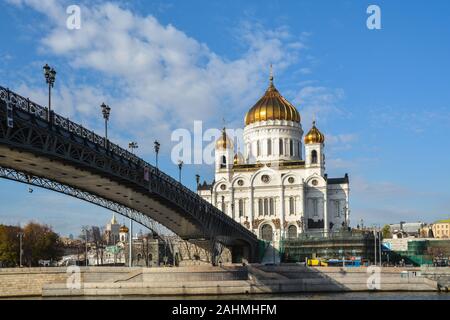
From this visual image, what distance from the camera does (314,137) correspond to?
94.5 m

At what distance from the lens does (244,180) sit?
94875 mm

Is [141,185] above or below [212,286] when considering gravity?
above

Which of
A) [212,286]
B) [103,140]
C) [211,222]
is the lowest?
[212,286]

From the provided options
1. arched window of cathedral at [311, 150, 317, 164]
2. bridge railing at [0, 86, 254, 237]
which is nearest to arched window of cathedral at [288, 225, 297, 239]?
arched window of cathedral at [311, 150, 317, 164]

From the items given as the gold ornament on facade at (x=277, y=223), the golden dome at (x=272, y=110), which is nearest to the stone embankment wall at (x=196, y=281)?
the gold ornament on facade at (x=277, y=223)

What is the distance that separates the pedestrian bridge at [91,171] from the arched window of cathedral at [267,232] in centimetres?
2818

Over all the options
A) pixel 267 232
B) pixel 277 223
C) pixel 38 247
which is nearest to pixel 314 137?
pixel 277 223

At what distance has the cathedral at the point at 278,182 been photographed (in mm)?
91625

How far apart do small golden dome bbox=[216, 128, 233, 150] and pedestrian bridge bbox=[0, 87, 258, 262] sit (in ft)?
124
